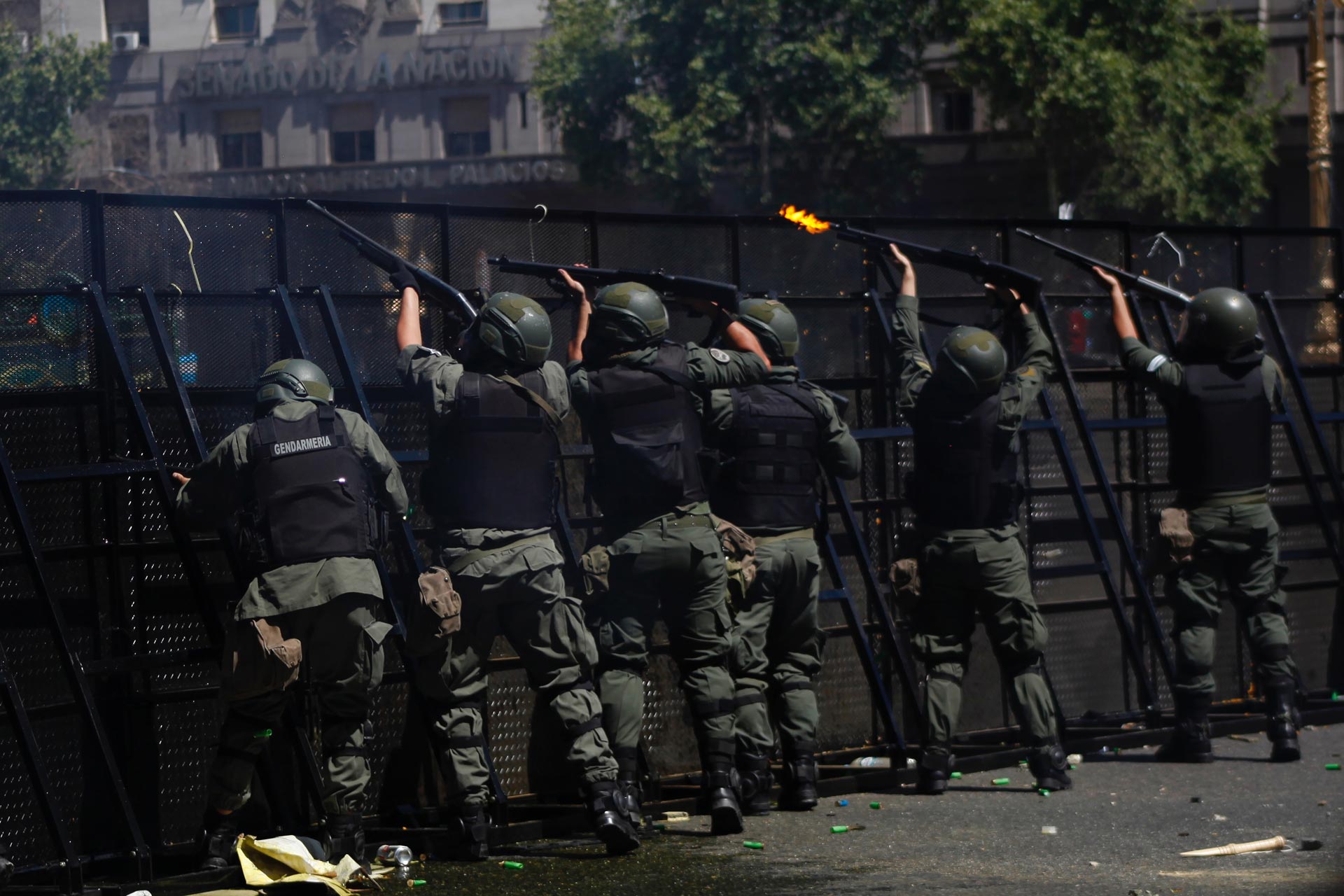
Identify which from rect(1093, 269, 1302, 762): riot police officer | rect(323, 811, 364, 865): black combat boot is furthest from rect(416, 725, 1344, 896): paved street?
rect(1093, 269, 1302, 762): riot police officer

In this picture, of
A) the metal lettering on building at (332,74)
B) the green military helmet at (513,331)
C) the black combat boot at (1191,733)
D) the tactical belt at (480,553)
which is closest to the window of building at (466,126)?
the metal lettering on building at (332,74)

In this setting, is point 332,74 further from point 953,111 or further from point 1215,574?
point 1215,574

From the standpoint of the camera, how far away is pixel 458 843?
6770 mm

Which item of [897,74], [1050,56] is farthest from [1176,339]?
[897,74]

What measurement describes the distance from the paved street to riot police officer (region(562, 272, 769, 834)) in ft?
1.53

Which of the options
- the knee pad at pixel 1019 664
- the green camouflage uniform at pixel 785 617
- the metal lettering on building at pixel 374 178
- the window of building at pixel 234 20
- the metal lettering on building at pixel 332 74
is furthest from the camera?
the window of building at pixel 234 20

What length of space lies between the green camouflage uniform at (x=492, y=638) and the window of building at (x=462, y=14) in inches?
1640

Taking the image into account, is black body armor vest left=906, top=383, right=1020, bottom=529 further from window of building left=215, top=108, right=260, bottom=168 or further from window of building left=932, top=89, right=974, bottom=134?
window of building left=215, top=108, right=260, bottom=168

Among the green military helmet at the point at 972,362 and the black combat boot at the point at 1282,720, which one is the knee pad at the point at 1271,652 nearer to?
the black combat boot at the point at 1282,720

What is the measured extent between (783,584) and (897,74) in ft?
97.3

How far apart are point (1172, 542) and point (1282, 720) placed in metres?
1.01

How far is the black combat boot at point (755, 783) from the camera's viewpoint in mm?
7496

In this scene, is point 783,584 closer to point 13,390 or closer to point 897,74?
point 13,390

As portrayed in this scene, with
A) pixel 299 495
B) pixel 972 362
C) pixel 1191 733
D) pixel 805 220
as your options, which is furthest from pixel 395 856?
pixel 1191 733
